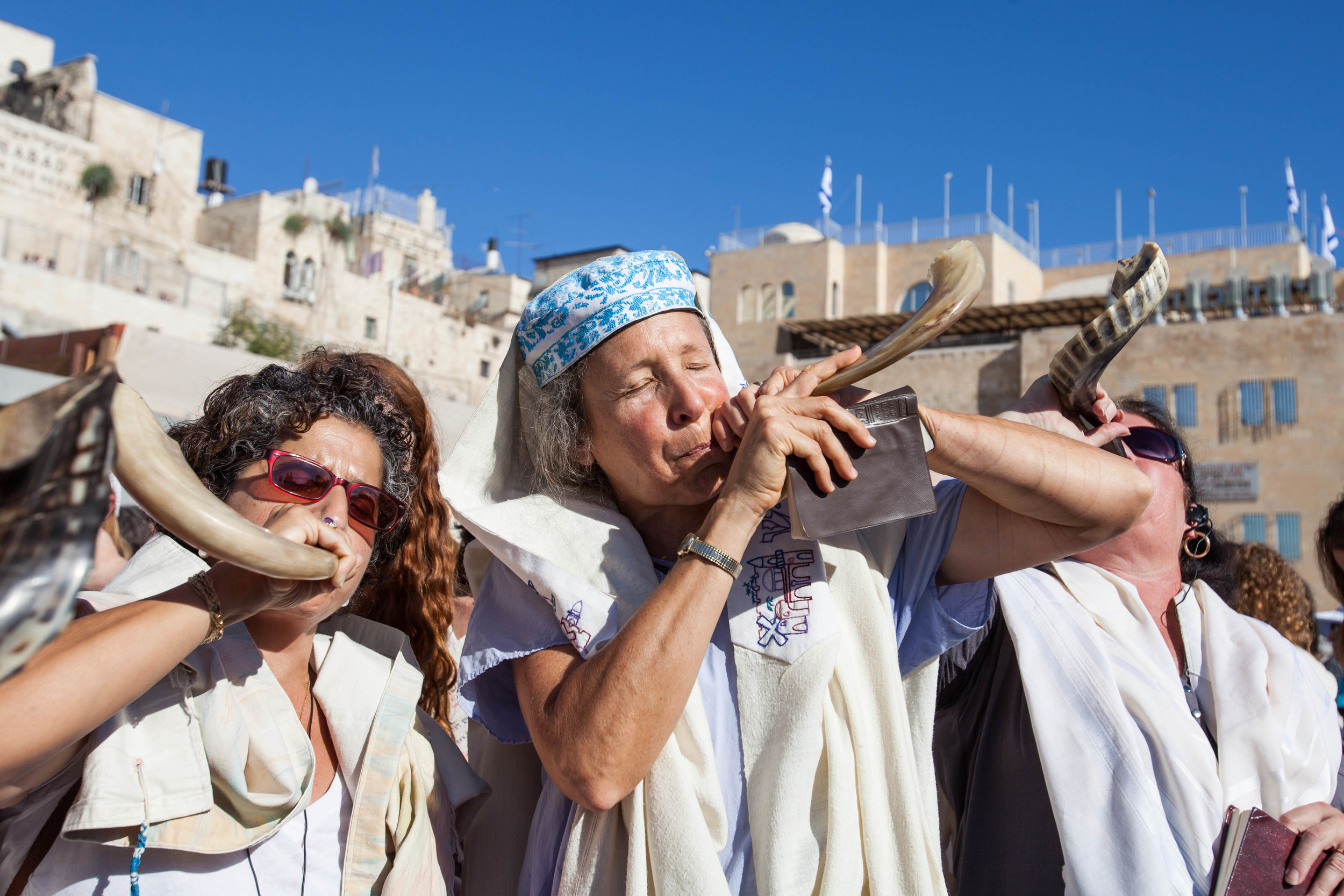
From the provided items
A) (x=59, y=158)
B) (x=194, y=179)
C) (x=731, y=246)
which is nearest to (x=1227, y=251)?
(x=731, y=246)

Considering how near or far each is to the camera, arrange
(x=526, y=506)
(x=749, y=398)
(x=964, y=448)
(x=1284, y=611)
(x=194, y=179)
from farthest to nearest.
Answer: (x=194, y=179) → (x=1284, y=611) → (x=526, y=506) → (x=749, y=398) → (x=964, y=448)

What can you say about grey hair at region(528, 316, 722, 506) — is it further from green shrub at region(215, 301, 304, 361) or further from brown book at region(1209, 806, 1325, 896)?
green shrub at region(215, 301, 304, 361)

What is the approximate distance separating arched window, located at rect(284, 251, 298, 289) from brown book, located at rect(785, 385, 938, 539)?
3202 centimetres

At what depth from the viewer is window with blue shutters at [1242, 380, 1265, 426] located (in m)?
22.1

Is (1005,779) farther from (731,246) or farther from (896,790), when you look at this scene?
(731,246)

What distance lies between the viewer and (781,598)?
5.55 ft

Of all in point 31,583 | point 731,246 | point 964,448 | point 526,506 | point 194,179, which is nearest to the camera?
point 31,583

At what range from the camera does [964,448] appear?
1547 mm

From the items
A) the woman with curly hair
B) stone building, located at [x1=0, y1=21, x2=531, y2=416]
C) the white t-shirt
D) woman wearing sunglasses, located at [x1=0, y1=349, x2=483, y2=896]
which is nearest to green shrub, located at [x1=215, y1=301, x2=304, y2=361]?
stone building, located at [x1=0, y1=21, x2=531, y2=416]

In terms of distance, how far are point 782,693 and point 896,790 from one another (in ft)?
0.78

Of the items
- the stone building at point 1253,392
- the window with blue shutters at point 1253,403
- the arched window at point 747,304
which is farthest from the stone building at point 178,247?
the window with blue shutters at point 1253,403

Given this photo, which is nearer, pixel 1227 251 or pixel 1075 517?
pixel 1075 517

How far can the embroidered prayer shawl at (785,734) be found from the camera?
1.56 metres

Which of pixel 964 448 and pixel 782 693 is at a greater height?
pixel 964 448
